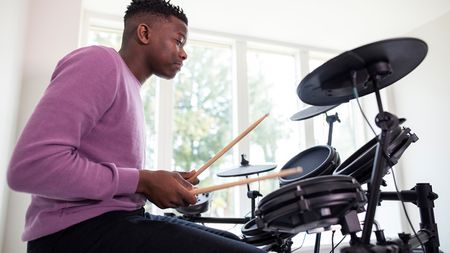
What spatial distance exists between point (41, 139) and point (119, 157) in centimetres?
21

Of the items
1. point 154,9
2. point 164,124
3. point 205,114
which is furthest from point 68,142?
point 205,114

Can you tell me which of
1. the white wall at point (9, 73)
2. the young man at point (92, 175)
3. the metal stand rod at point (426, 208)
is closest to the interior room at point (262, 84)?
the white wall at point (9, 73)

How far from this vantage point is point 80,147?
738 mm

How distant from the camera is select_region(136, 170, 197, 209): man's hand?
0.73m

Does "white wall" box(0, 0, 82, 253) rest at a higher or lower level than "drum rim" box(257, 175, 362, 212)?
higher

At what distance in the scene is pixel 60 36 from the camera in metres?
2.10

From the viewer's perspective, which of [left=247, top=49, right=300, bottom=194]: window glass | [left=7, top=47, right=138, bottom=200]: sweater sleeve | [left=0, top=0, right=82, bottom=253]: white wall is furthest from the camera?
[left=247, top=49, right=300, bottom=194]: window glass

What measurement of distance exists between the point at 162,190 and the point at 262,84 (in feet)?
8.43

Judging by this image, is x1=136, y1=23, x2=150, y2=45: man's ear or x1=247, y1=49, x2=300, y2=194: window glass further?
x1=247, y1=49, x2=300, y2=194: window glass

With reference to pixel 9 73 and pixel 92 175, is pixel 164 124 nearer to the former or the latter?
pixel 9 73

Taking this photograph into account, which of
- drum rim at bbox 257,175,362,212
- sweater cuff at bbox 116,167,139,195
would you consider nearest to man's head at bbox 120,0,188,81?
sweater cuff at bbox 116,167,139,195

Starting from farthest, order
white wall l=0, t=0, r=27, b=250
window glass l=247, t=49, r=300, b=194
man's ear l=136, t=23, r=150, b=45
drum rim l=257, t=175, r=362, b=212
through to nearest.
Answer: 1. window glass l=247, t=49, r=300, b=194
2. white wall l=0, t=0, r=27, b=250
3. man's ear l=136, t=23, r=150, b=45
4. drum rim l=257, t=175, r=362, b=212

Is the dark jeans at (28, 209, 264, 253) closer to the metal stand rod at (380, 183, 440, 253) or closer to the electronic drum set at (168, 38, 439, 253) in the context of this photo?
the electronic drum set at (168, 38, 439, 253)

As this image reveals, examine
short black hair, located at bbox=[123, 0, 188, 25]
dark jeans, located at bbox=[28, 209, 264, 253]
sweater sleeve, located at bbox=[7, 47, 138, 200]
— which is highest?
short black hair, located at bbox=[123, 0, 188, 25]
